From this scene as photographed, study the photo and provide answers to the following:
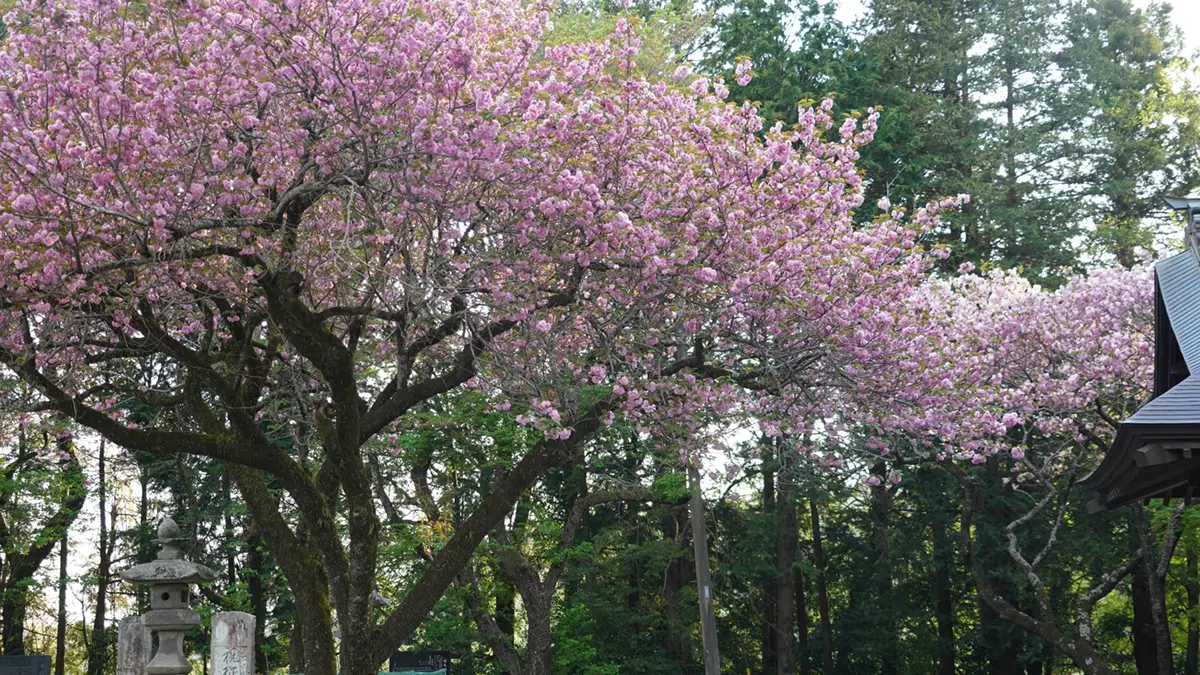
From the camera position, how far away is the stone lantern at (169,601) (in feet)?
37.0

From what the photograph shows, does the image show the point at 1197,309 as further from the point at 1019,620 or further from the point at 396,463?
the point at 396,463

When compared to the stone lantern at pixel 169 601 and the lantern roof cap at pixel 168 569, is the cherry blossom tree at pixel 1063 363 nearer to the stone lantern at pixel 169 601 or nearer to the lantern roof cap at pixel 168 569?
the lantern roof cap at pixel 168 569

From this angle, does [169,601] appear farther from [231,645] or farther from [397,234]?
[397,234]

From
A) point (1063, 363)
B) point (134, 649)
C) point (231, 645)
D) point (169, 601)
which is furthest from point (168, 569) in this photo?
point (1063, 363)

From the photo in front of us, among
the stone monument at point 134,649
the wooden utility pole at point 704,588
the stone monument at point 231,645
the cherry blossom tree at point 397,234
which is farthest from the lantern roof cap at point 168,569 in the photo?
the wooden utility pole at point 704,588

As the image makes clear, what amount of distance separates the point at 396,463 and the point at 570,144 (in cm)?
1203

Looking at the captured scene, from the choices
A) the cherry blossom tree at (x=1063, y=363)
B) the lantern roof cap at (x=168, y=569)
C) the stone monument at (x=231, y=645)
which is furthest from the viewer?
the cherry blossom tree at (x=1063, y=363)

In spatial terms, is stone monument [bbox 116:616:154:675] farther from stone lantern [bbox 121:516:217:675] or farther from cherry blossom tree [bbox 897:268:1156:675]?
cherry blossom tree [bbox 897:268:1156:675]

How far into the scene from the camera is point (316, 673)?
10.6m

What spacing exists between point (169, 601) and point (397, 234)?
17.2 feet

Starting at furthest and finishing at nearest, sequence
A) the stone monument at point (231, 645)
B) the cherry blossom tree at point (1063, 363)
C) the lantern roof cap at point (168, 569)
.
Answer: the cherry blossom tree at point (1063, 363), the stone monument at point (231, 645), the lantern roof cap at point (168, 569)

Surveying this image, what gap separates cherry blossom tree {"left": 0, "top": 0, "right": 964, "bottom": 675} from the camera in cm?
840

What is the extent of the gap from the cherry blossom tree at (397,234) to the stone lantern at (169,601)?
1081mm

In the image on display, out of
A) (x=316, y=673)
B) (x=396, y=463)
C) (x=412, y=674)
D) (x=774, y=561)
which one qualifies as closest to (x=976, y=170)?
(x=774, y=561)
